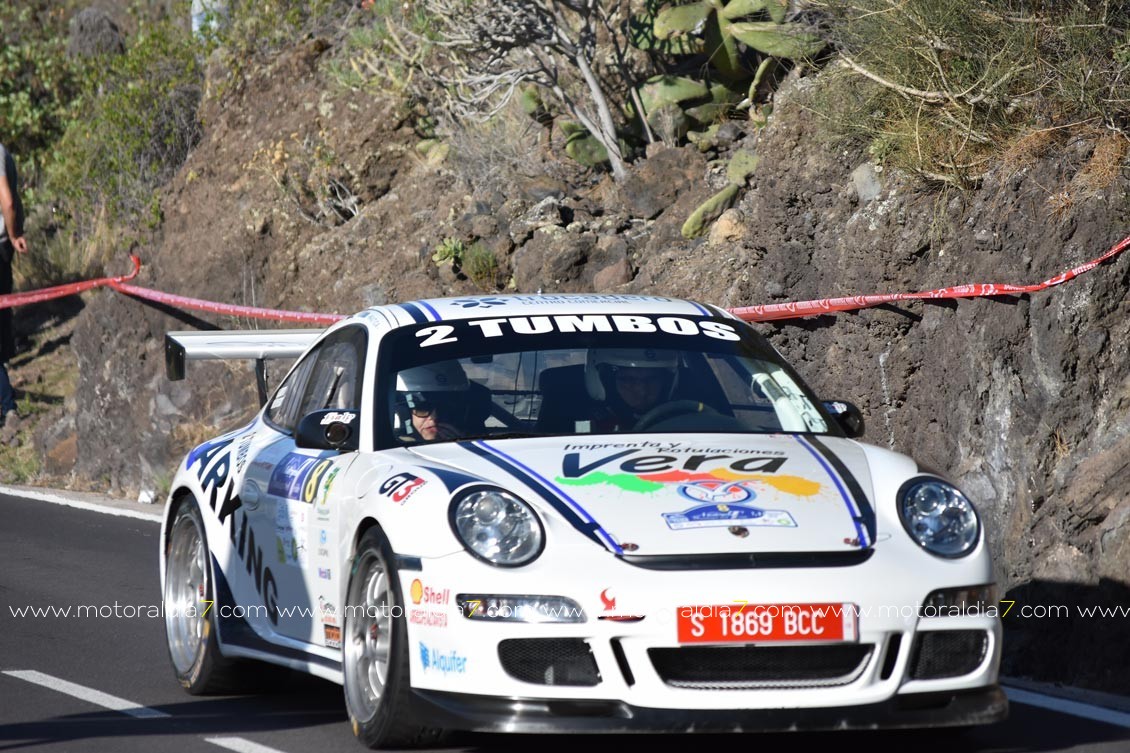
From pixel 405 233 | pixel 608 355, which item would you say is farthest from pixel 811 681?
pixel 405 233

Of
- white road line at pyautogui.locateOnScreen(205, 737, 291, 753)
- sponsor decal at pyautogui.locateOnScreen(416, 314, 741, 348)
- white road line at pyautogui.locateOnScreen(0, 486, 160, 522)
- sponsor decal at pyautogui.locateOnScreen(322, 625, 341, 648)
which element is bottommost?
white road line at pyautogui.locateOnScreen(0, 486, 160, 522)

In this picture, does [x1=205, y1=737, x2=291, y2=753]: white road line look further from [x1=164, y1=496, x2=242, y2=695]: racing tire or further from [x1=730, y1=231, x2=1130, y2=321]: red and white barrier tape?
[x1=730, y1=231, x2=1130, y2=321]: red and white barrier tape

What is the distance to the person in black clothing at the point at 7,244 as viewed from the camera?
1845cm

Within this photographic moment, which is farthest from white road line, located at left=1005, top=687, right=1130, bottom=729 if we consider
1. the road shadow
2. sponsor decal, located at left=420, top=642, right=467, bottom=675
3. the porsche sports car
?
sponsor decal, located at left=420, top=642, right=467, bottom=675

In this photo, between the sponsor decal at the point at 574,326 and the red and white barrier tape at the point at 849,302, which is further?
the red and white barrier tape at the point at 849,302

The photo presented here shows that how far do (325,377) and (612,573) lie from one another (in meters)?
2.41

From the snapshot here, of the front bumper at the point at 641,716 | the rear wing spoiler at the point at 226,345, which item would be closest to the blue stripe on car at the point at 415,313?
the front bumper at the point at 641,716

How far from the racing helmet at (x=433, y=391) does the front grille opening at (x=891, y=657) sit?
1901 mm

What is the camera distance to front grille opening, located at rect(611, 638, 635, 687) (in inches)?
205

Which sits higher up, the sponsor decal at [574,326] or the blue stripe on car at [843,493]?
the sponsor decal at [574,326]

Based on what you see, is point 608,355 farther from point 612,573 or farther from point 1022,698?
point 1022,698

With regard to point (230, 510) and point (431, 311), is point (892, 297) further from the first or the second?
point (230, 510)

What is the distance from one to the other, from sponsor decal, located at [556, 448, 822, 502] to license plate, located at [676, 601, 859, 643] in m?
0.45

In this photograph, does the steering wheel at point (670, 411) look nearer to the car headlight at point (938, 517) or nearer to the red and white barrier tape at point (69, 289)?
the car headlight at point (938, 517)
